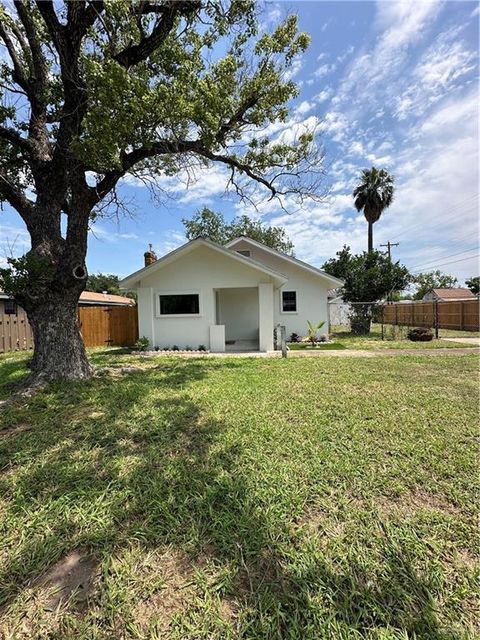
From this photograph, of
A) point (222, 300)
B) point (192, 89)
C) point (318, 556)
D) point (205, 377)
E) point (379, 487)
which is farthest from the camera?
point (222, 300)

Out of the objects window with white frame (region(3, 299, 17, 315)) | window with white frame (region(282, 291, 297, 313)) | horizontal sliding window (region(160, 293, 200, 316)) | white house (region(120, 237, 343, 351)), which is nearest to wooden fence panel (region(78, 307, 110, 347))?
white house (region(120, 237, 343, 351))

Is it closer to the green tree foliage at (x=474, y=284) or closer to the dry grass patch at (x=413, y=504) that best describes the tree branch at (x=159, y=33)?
the dry grass patch at (x=413, y=504)

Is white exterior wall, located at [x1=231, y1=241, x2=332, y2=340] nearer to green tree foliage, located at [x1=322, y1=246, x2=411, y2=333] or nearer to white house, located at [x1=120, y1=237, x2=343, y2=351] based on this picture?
white house, located at [x1=120, y1=237, x2=343, y2=351]

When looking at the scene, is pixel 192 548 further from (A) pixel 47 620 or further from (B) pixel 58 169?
(B) pixel 58 169

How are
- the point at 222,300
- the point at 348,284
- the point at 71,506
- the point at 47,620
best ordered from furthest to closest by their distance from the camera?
1. the point at 348,284
2. the point at 222,300
3. the point at 71,506
4. the point at 47,620

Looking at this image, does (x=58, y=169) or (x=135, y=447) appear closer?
(x=135, y=447)

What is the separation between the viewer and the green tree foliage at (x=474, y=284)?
129ft

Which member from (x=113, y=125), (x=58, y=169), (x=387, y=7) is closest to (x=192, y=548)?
(x=113, y=125)

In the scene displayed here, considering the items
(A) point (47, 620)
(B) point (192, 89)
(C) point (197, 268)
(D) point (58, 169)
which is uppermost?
(B) point (192, 89)

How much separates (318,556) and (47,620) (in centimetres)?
177

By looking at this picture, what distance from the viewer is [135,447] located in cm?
393

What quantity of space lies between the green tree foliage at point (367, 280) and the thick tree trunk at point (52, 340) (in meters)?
16.4

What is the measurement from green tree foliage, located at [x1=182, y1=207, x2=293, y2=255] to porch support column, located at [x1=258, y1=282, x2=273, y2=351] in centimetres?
2385

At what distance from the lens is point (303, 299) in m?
16.4
